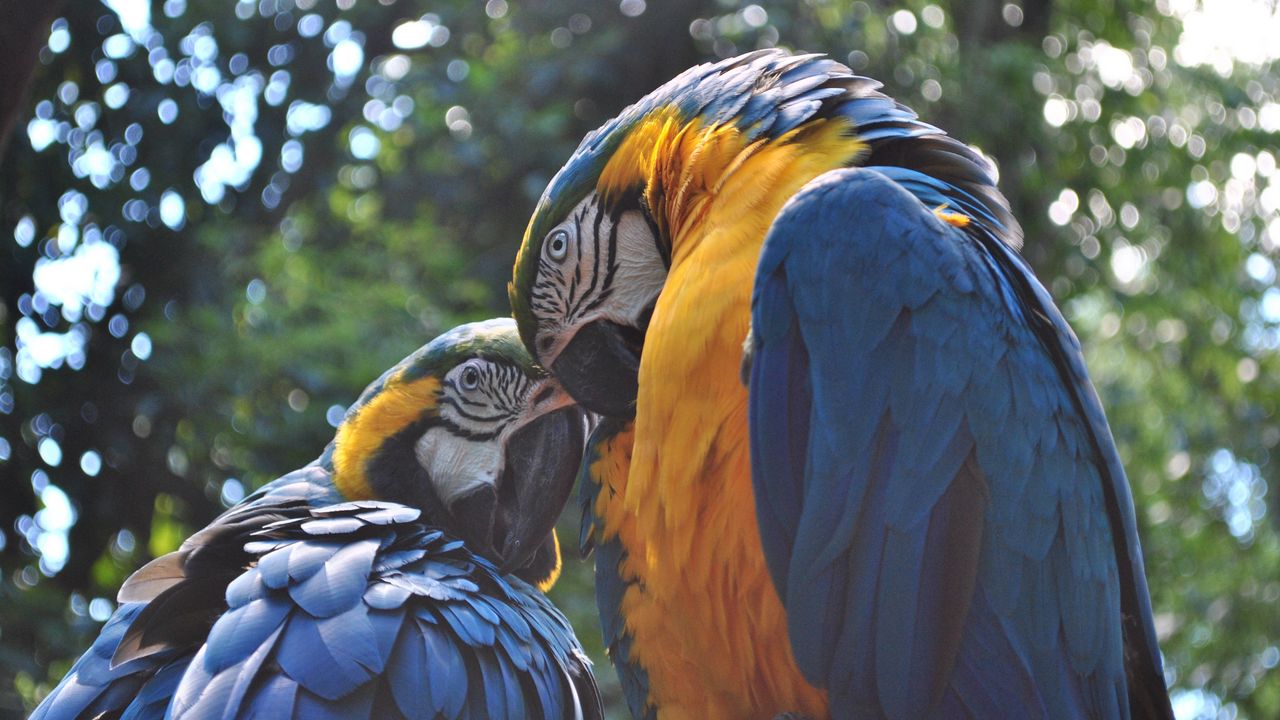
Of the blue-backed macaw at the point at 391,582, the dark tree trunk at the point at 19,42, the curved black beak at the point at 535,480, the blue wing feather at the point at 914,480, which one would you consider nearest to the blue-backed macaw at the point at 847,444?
the blue wing feather at the point at 914,480

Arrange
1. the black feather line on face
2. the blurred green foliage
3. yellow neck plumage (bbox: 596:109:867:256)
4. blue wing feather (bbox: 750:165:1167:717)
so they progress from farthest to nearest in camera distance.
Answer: the blurred green foliage < the black feather line on face < yellow neck plumage (bbox: 596:109:867:256) < blue wing feather (bbox: 750:165:1167:717)

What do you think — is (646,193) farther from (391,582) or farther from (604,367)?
(391,582)

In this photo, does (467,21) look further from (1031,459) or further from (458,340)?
(1031,459)

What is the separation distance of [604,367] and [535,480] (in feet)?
1.27

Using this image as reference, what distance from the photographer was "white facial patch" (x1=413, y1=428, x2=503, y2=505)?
81.0 inches

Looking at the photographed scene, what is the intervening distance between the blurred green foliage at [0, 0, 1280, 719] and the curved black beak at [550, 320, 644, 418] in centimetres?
142

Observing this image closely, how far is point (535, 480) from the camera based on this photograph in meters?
2.05

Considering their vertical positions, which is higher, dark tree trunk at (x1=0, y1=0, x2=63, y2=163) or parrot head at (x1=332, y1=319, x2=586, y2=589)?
dark tree trunk at (x1=0, y1=0, x2=63, y2=163)

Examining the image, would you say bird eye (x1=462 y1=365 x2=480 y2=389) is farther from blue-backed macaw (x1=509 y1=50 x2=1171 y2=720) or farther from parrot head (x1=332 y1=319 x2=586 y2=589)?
blue-backed macaw (x1=509 y1=50 x2=1171 y2=720)

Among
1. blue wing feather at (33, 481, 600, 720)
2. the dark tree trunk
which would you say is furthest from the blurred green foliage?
blue wing feather at (33, 481, 600, 720)

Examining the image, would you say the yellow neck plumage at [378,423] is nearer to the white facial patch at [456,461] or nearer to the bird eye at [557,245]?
the white facial patch at [456,461]

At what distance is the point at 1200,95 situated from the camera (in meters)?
6.15

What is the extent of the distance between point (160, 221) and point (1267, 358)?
5961mm

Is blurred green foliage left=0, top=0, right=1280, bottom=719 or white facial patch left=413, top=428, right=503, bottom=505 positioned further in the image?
blurred green foliage left=0, top=0, right=1280, bottom=719
